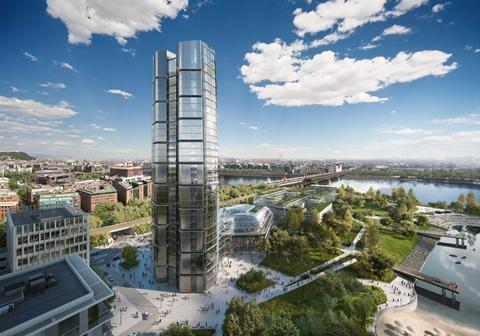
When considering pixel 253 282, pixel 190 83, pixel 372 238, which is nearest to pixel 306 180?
pixel 372 238

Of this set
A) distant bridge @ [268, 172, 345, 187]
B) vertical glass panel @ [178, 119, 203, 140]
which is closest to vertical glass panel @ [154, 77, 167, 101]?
vertical glass panel @ [178, 119, 203, 140]

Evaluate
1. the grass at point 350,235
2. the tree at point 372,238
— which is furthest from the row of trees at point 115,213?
the tree at point 372,238

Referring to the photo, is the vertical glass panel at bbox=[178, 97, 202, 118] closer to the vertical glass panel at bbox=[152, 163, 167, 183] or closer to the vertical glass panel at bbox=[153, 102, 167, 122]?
the vertical glass panel at bbox=[153, 102, 167, 122]

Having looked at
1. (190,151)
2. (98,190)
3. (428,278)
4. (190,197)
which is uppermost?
(190,151)

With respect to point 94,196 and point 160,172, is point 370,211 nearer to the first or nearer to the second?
point 160,172

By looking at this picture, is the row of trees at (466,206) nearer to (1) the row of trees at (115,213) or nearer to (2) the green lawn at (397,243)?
(2) the green lawn at (397,243)
